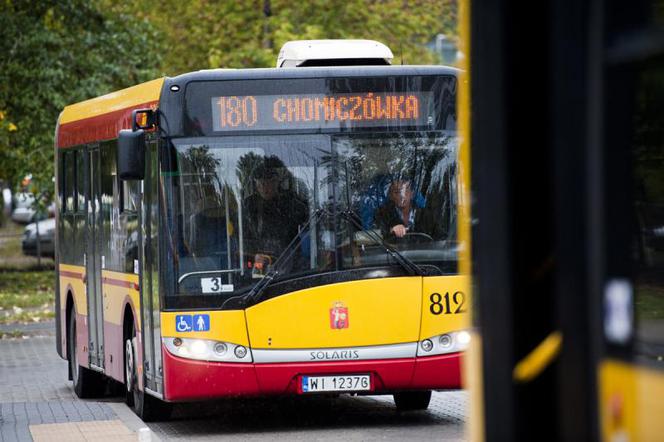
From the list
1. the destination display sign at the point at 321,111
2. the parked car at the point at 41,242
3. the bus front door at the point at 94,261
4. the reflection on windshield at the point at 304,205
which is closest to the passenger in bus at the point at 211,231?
the reflection on windshield at the point at 304,205

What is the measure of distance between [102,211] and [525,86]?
11615 millimetres

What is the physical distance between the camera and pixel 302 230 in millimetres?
12711

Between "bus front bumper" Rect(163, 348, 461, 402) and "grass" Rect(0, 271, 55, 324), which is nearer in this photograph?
"bus front bumper" Rect(163, 348, 461, 402)

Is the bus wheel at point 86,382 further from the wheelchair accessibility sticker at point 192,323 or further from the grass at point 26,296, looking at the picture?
the grass at point 26,296

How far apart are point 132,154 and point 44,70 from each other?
21.9 m

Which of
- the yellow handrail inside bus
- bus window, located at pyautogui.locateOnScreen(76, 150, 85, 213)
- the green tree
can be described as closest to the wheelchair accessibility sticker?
bus window, located at pyautogui.locateOnScreen(76, 150, 85, 213)

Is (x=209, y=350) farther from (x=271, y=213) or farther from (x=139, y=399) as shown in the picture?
(x=139, y=399)

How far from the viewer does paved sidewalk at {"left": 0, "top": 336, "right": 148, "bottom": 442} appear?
43.0 ft

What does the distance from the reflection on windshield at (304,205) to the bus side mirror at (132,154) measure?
0.38m

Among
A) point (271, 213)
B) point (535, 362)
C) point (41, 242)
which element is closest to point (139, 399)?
point (271, 213)

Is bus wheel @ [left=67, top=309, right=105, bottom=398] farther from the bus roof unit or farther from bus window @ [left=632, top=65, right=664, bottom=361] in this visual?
bus window @ [left=632, top=65, right=664, bottom=361]

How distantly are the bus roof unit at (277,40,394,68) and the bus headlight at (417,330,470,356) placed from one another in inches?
109

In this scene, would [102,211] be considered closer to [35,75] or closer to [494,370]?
[494,370]

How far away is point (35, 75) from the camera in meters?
34.3
